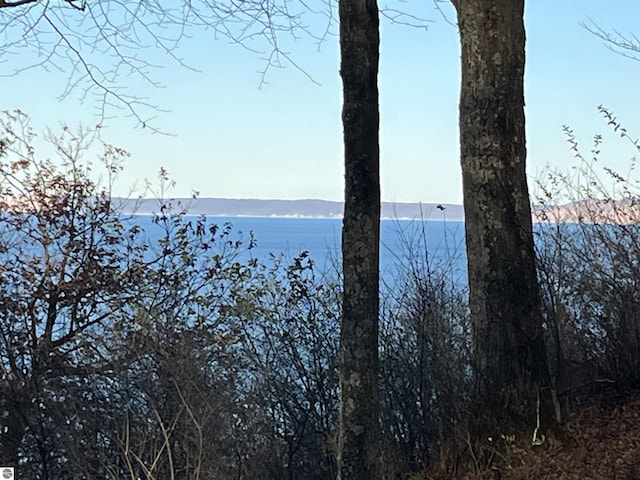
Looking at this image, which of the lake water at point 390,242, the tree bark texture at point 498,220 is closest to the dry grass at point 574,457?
the tree bark texture at point 498,220

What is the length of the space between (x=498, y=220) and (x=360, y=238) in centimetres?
94

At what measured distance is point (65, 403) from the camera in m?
7.83

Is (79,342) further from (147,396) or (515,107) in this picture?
(515,107)

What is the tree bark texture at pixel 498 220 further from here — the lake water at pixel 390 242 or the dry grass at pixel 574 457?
the lake water at pixel 390 242

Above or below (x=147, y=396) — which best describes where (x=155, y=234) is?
above

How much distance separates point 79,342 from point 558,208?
5.40 metres

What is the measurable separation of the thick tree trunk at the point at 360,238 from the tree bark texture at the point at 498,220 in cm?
65

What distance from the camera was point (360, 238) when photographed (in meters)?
5.31

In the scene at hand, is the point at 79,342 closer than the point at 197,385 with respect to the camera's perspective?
No

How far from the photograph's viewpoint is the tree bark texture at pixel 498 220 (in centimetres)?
494

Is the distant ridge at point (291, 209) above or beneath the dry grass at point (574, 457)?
above

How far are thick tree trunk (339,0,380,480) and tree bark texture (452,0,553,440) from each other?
654 mm

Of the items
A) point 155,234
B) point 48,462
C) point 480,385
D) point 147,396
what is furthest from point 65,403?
point 480,385

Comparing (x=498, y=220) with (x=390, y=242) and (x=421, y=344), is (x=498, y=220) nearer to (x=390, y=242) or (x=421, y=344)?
(x=421, y=344)
